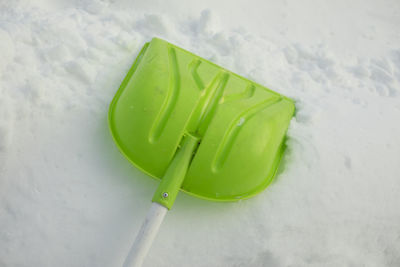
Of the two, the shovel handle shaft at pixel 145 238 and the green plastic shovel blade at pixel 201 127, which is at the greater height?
the green plastic shovel blade at pixel 201 127

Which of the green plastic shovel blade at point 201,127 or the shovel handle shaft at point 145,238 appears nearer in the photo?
the shovel handle shaft at point 145,238

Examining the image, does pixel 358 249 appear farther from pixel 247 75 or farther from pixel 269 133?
pixel 247 75

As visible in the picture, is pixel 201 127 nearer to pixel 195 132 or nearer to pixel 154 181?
pixel 195 132

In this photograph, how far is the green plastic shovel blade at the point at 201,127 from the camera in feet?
3.21

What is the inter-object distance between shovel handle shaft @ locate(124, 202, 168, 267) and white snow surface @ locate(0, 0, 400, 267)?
0.13m

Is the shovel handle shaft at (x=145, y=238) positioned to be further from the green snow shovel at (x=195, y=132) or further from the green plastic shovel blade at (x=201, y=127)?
the green plastic shovel blade at (x=201, y=127)

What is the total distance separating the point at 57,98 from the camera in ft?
3.68

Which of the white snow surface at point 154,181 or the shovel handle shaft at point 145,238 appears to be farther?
the white snow surface at point 154,181

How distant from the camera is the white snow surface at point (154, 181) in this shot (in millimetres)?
1002

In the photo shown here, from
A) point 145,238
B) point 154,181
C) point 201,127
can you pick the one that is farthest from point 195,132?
point 145,238

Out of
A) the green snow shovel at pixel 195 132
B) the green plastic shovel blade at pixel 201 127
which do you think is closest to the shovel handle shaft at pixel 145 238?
the green snow shovel at pixel 195 132

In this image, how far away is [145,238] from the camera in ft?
2.89

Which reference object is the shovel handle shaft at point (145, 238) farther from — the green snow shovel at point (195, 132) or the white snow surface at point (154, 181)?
the white snow surface at point (154, 181)

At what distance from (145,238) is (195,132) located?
1.14 ft
